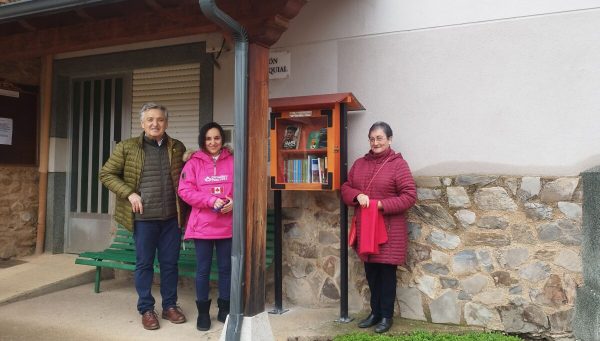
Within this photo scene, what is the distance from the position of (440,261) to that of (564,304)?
0.96 meters

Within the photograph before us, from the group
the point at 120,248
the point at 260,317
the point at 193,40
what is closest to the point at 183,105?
the point at 193,40

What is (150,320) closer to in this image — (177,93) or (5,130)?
(177,93)

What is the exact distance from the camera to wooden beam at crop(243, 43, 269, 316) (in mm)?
3635

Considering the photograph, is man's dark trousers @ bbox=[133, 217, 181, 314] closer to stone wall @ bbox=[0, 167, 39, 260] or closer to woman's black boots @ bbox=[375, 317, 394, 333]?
woman's black boots @ bbox=[375, 317, 394, 333]

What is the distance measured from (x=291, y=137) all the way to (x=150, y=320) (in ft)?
6.41

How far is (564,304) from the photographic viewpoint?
3840 millimetres

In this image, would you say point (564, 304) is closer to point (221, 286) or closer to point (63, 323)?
point (221, 286)

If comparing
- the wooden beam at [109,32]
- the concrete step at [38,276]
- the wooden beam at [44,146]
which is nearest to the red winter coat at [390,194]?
the wooden beam at [109,32]

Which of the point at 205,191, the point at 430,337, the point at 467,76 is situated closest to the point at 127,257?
the point at 205,191

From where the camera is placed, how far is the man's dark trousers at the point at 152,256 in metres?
4.11

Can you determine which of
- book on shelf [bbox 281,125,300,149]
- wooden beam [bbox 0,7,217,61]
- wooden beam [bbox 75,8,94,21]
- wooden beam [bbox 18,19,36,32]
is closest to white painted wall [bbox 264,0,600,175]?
book on shelf [bbox 281,125,300,149]

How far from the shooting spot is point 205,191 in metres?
3.98

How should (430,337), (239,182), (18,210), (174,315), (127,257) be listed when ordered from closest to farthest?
(239,182)
(430,337)
(174,315)
(127,257)
(18,210)

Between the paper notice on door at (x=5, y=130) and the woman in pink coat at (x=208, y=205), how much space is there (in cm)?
331
